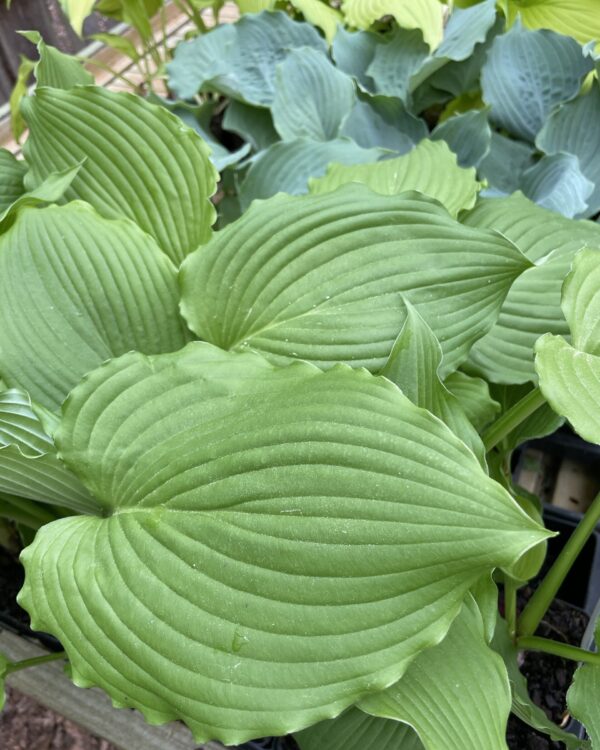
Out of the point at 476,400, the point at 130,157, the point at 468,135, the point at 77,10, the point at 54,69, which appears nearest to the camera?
the point at 476,400

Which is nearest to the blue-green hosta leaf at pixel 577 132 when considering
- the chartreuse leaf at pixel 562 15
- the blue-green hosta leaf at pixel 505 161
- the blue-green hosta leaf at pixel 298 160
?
the blue-green hosta leaf at pixel 505 161

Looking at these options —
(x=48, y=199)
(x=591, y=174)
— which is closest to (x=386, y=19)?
(x=591, y=174)

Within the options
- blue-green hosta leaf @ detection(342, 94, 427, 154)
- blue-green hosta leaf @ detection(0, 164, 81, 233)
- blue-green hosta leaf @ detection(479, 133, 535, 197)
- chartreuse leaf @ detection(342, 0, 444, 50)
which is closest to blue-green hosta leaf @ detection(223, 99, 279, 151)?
blue-green hosta leaf @ detection(342, 94, 427, 154)

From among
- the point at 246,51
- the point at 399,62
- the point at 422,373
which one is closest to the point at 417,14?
the point at 399,62

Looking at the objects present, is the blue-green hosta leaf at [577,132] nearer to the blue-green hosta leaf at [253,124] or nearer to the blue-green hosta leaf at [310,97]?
the blue-green hosta leaf at [310,97]

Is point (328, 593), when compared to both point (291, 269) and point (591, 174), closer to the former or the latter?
point (291, 269)

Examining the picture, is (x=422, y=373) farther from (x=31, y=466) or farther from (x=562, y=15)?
(x=562, y=15)
